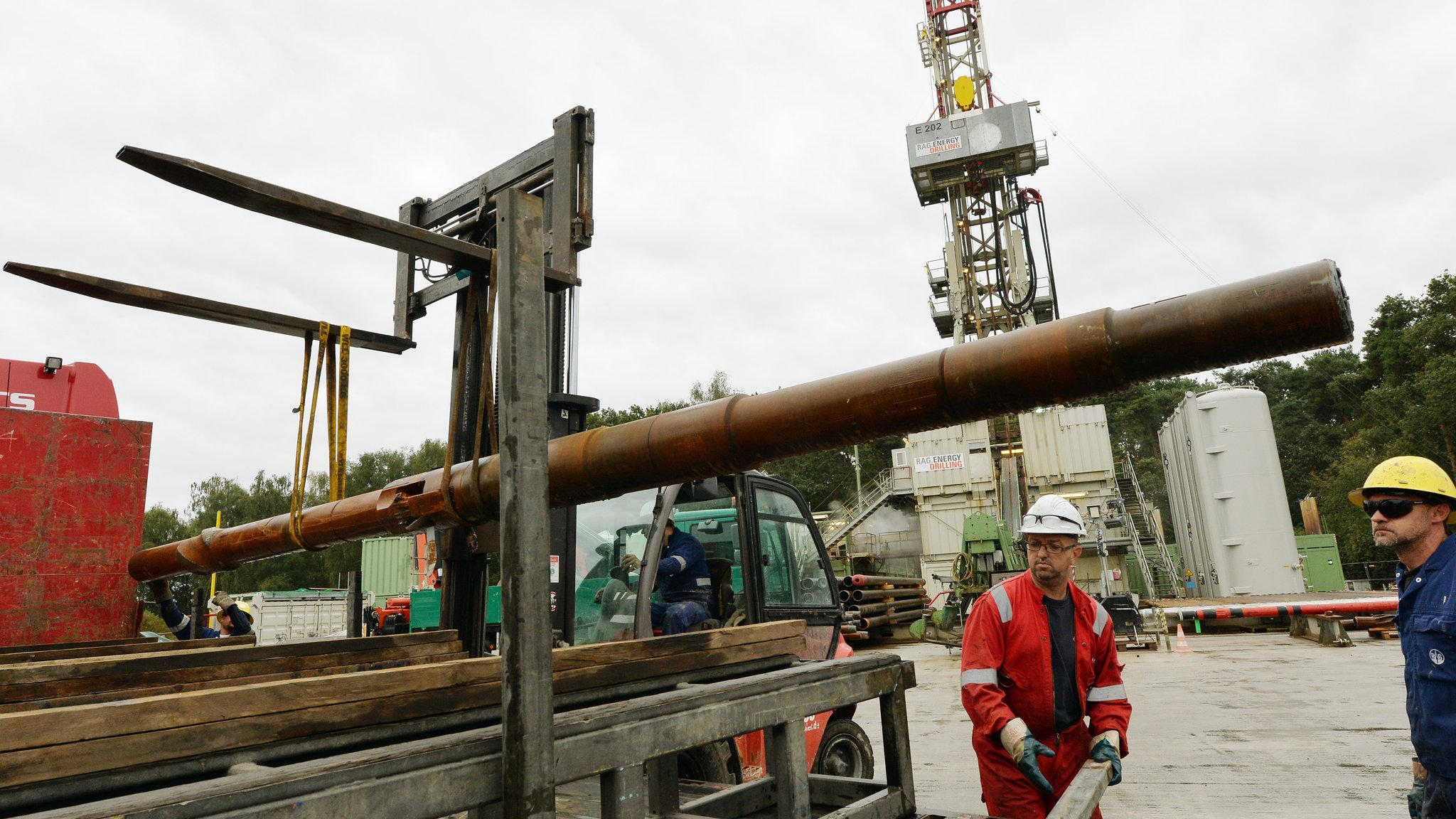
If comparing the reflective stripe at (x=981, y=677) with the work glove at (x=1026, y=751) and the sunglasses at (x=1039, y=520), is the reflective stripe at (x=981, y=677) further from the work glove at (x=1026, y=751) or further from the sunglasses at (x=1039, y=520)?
the sunglasses at (x=1039, y=520)

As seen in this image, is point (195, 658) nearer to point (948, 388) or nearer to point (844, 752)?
point (948, 388)

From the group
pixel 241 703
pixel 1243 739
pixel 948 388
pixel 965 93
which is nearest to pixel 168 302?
pixel 241 703

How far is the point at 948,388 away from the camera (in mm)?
2092

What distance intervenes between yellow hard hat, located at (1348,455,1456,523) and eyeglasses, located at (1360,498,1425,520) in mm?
38

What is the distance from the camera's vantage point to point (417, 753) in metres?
1.84

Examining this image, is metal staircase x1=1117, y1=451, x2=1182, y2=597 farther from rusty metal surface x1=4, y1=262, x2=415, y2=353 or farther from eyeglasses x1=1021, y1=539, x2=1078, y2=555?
rusty metal surface x1=4, y1=262, x2=415, y2=353

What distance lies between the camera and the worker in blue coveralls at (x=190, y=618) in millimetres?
5387

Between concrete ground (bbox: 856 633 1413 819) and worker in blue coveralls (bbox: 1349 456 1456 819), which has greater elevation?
worker in blue coveralls (bbox: 1349 456 1456 819)

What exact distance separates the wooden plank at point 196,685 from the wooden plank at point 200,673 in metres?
0.02

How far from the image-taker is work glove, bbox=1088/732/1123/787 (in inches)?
129

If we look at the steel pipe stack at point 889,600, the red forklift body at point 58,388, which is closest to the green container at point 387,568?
the steel pipe stack at point 889,600

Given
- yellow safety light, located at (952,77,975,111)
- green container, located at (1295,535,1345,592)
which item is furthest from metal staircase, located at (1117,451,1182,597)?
yellow safety light, located at (952,77,975,111)

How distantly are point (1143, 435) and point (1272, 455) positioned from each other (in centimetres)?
4552

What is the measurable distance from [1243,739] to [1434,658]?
234 inches
